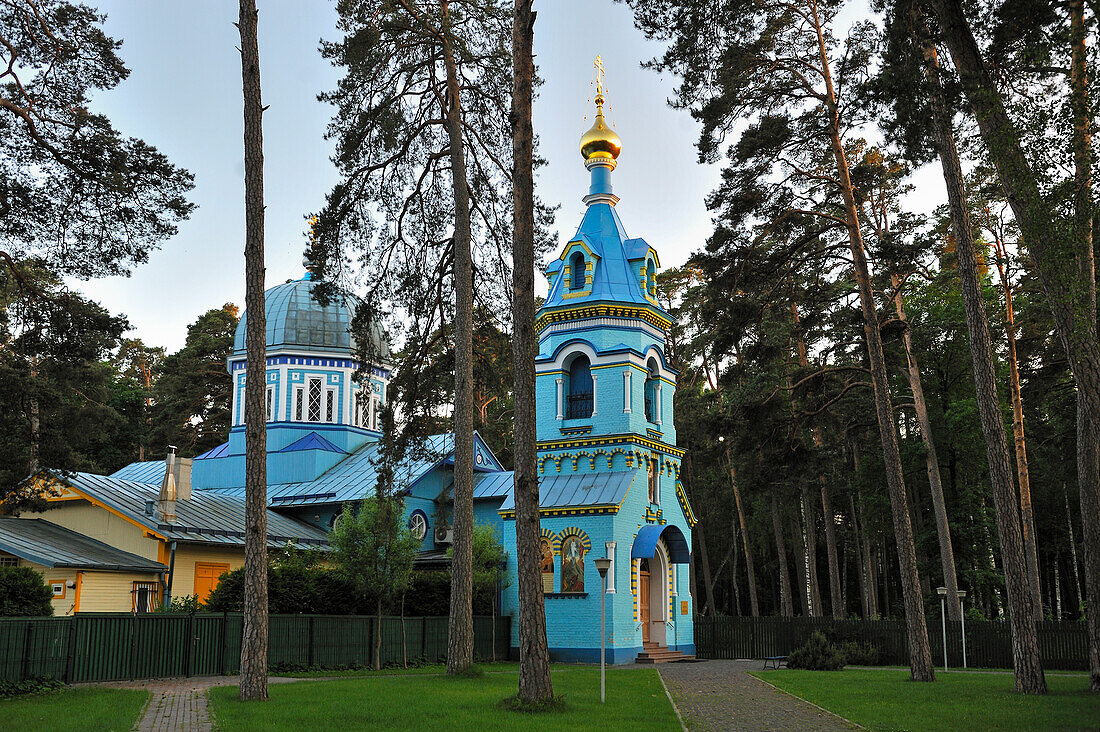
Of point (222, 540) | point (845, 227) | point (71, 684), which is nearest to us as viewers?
point (71, 684)

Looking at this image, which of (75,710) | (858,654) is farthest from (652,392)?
(75,710)

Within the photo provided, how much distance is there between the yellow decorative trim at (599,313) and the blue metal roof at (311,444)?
9320 mm

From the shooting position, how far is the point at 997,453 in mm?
13977

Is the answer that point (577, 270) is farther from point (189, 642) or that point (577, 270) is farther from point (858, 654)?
point (189, 642)

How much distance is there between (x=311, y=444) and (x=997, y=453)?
23.3 meters

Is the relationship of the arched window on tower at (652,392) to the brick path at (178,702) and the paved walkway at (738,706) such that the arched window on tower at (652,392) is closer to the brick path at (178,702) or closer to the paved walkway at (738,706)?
the paved walkway at (738,706)

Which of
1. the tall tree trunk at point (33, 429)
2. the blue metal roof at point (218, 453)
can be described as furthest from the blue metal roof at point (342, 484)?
the tall tree trunk at point (33, 429)

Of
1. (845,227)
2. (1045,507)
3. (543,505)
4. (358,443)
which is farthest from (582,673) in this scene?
(1045,507)

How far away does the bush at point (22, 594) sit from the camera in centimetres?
1590

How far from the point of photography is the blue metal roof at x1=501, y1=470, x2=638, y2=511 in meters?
24.9

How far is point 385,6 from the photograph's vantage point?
17.4m

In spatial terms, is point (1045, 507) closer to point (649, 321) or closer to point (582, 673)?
point (649, 321)

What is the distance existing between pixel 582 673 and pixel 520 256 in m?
10.4

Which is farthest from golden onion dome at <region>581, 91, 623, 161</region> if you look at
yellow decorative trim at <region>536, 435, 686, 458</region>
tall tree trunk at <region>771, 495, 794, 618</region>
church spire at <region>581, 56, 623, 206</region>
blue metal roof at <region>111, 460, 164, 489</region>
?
blue metal roof at <region>111, 460, 164, 489</region>
